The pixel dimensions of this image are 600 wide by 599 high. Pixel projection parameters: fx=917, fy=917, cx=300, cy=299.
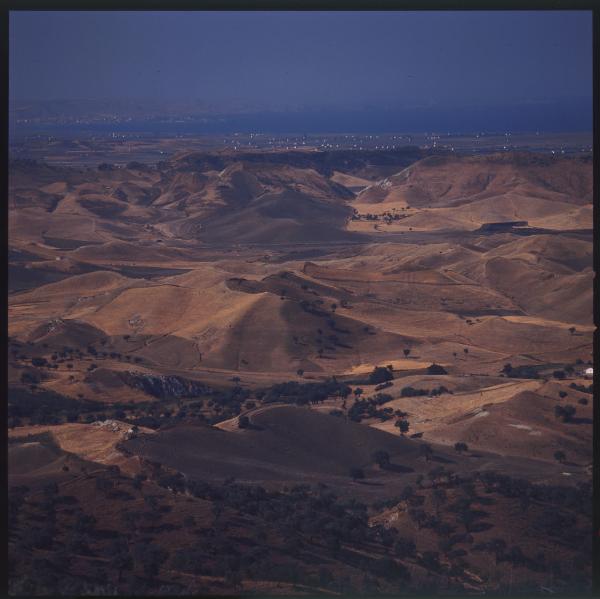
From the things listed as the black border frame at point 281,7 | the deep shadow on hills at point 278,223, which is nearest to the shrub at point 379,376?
the black border frame at point 281,7

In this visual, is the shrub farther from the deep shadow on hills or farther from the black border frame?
the deep shadow on hills

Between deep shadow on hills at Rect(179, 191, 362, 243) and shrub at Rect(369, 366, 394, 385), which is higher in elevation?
deep shadow on hills at Rect(179, 191, 362, 243)

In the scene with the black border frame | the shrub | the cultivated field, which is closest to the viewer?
the black border frame

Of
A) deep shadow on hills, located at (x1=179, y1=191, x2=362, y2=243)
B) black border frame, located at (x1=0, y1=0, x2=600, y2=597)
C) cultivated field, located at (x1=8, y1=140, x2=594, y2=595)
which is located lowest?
cultivated field, located at (x1=8, y1=140, x2=594, y2=595)

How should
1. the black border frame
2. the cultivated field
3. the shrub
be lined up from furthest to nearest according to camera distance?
the shrub
the cultivated field
the black border frame

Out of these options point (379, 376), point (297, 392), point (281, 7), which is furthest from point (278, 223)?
point (281, 7)

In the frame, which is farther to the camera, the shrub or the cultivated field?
the shrub

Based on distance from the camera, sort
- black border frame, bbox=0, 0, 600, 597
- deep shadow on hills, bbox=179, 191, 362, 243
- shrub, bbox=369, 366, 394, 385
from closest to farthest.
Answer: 1. black border frame, bbox=0, 0, 600, 597
2. shrub, bbox=369, 366, 394, 385
3. deep shadow on hills, bbox=179, 191, 362, 243

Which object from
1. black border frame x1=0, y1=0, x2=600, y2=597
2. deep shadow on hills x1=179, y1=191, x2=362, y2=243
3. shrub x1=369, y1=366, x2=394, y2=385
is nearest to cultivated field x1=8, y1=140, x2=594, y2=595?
deep shadow on hills x1=179, y1=191, x2=362, y2=243

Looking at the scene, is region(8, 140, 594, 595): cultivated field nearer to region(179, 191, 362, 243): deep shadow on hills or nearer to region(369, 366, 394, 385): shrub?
region(179, 191, 362, 243): deep shadow on hills

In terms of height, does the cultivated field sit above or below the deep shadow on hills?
below

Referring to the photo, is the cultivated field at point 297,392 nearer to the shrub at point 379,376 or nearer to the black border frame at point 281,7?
the shrub at point 379,376
